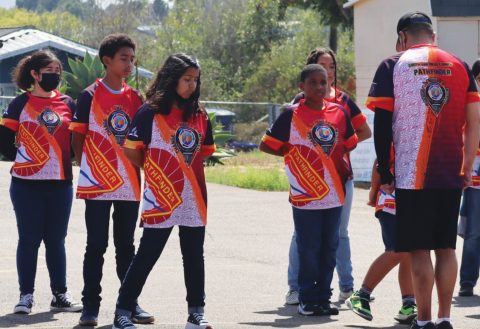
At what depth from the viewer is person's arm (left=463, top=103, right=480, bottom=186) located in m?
7.52

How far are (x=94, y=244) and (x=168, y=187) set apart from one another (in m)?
0.92

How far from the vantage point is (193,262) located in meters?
7.67

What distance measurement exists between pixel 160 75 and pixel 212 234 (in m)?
6.36

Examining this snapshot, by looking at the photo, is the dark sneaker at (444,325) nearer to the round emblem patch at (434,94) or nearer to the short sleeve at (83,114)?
the round emblem patch at (434,94)

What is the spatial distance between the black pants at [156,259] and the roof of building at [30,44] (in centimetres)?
2686

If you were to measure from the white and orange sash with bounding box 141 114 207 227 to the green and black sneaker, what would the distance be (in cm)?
138

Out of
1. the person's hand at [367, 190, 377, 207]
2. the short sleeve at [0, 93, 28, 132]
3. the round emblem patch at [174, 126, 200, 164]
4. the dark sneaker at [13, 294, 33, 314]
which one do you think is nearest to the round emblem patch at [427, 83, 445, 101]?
the person's hand at [367, 190, 377, 207]

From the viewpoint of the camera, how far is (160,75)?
7.71m

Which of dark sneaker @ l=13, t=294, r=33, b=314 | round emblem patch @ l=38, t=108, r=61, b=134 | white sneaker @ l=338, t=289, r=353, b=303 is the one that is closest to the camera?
dark sneaker @ l=13, t=294, r=33, b=314

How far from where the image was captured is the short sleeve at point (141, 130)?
759cm

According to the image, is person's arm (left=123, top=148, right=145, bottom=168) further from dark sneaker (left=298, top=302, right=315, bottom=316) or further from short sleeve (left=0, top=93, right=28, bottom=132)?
dark sneaker (left=298, top=302, right=315, bottom=316)

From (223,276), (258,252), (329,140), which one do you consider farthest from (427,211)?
(258,252)

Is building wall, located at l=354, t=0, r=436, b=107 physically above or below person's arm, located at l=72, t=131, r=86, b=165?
above

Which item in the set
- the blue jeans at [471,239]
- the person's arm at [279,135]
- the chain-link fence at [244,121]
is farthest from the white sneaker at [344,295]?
the chain-link fence at [244,121]
